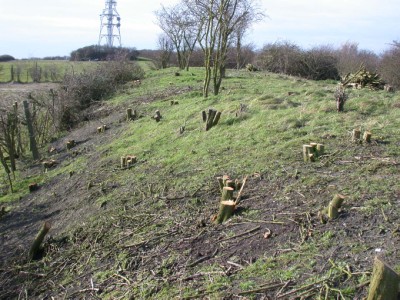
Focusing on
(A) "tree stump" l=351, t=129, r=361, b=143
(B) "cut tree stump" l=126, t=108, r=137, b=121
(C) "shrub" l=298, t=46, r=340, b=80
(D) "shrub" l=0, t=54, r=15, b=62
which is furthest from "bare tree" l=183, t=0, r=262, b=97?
(D) "shrub" l=0, t=54, r=15, b=62

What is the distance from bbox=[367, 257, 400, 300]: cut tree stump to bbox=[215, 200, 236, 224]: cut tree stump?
230 cm

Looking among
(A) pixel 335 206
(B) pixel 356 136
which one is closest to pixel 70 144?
(B) pixel 356 136

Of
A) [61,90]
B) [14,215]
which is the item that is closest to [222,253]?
[14,215]

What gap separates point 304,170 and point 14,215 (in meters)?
5.81

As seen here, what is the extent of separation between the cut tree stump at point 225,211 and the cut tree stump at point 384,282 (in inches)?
90.6

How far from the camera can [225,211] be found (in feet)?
17.4

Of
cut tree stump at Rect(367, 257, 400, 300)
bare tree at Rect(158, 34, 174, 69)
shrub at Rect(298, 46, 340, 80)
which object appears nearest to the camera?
cut tree stump at Rect(367, 257, 400, 300)

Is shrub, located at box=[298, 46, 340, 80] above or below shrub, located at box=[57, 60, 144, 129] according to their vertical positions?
above

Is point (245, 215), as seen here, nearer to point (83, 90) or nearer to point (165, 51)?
point (83, 90)

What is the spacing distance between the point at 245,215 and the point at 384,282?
229cm

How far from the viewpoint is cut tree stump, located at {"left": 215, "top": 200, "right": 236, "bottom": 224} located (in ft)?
17.3

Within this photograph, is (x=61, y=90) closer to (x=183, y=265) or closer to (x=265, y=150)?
(x=265, y=150)

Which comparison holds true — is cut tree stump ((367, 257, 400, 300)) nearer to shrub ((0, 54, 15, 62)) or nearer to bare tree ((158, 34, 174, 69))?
bare tree ((158, 34, 174, 69))

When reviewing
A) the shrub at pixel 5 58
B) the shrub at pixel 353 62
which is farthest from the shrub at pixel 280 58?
the shrub at pixel 5 58
